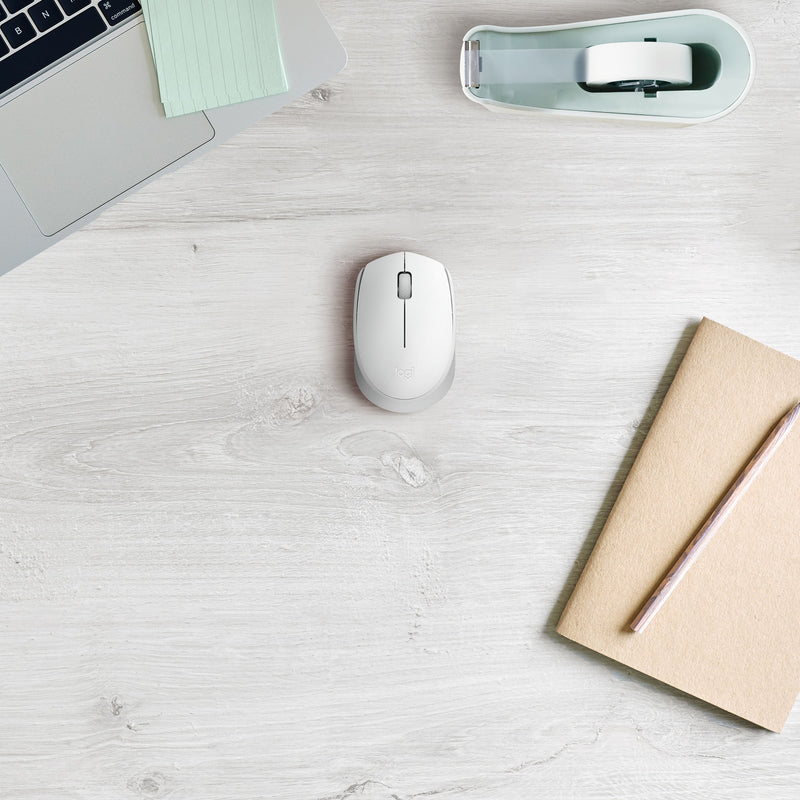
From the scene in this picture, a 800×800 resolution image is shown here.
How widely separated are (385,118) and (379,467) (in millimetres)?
275

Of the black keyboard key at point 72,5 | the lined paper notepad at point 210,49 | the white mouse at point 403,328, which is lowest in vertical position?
the white mouse at point 403,328

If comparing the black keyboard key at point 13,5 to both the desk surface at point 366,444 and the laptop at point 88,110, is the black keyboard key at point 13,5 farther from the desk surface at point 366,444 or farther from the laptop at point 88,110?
the desk surface at point 366,444

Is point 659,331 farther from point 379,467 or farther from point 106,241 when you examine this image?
point 106,241

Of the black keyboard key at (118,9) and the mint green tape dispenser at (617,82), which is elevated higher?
the black keyboard key at (118,9)

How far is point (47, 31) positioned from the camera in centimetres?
52

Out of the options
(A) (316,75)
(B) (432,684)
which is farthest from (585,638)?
(A) (316,75)

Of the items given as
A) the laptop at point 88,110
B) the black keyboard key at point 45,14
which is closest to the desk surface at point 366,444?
the laptop at point 88,110

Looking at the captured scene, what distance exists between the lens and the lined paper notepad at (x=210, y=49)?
1.71 feet

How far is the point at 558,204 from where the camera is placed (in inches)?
22.4

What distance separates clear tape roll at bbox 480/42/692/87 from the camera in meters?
0.51

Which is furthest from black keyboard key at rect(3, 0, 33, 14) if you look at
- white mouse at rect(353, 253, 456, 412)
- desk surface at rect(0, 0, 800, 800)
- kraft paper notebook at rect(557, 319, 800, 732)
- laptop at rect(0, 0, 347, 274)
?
kraft paper notebook at rect(557, 319, 800, 732)

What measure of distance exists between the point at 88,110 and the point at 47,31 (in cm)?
6

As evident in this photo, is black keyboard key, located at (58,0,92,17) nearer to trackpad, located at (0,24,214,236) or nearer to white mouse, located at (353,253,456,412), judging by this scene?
trackpad, located at (0,24,214,236)

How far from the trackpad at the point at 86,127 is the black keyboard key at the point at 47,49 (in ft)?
0.04
